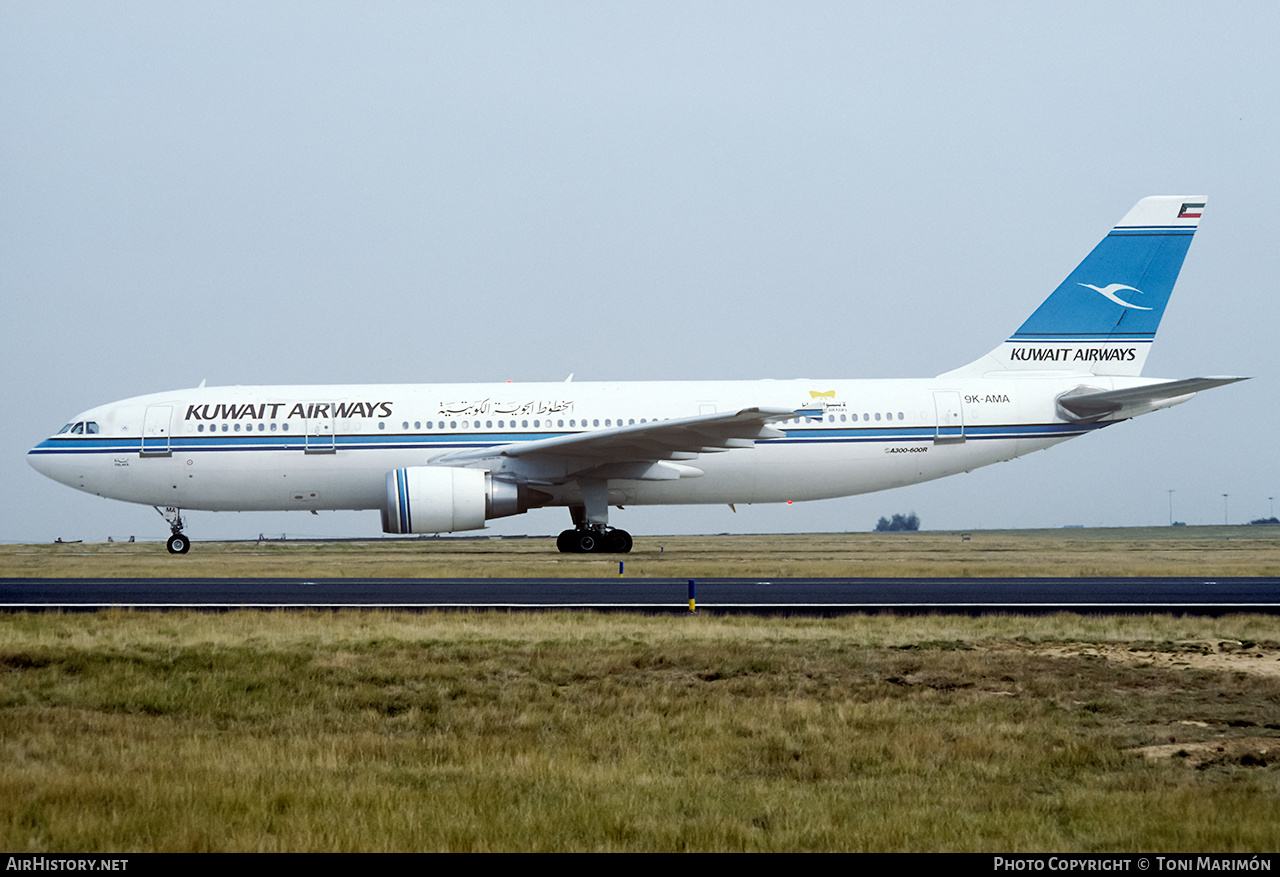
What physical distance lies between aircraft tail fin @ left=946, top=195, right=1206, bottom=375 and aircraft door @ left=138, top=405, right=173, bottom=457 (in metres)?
18.8

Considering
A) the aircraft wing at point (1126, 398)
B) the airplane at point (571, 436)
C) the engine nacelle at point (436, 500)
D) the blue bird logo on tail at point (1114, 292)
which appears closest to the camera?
the engine nacelle at point (436, 500)

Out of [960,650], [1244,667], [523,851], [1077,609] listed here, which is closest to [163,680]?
[523,851]

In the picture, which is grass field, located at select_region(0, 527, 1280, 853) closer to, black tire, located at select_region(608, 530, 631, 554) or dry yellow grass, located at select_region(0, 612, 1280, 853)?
dry yellow grass, located at select_region(0, 612, 1280, 853)

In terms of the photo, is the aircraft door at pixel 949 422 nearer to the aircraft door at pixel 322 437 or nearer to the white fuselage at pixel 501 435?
the white fuselage at pixel 501 435

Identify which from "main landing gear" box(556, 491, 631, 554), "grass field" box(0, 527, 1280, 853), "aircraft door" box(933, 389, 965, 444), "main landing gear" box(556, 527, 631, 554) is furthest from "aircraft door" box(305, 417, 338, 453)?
"aircraft door" box(933, 389, 965, 444)

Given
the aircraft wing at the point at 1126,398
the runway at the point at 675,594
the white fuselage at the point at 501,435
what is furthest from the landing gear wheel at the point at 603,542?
the aircraft wing at the point at 1126,398

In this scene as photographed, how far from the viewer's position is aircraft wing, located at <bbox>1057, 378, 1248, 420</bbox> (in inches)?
1025

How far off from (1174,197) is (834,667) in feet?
75.6

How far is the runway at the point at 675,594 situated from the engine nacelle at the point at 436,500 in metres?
3.88

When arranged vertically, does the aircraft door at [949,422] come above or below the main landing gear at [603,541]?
above

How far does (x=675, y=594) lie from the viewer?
55.9ft

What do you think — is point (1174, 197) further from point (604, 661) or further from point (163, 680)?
point (163, 680)

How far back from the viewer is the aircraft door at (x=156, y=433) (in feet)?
87.3
